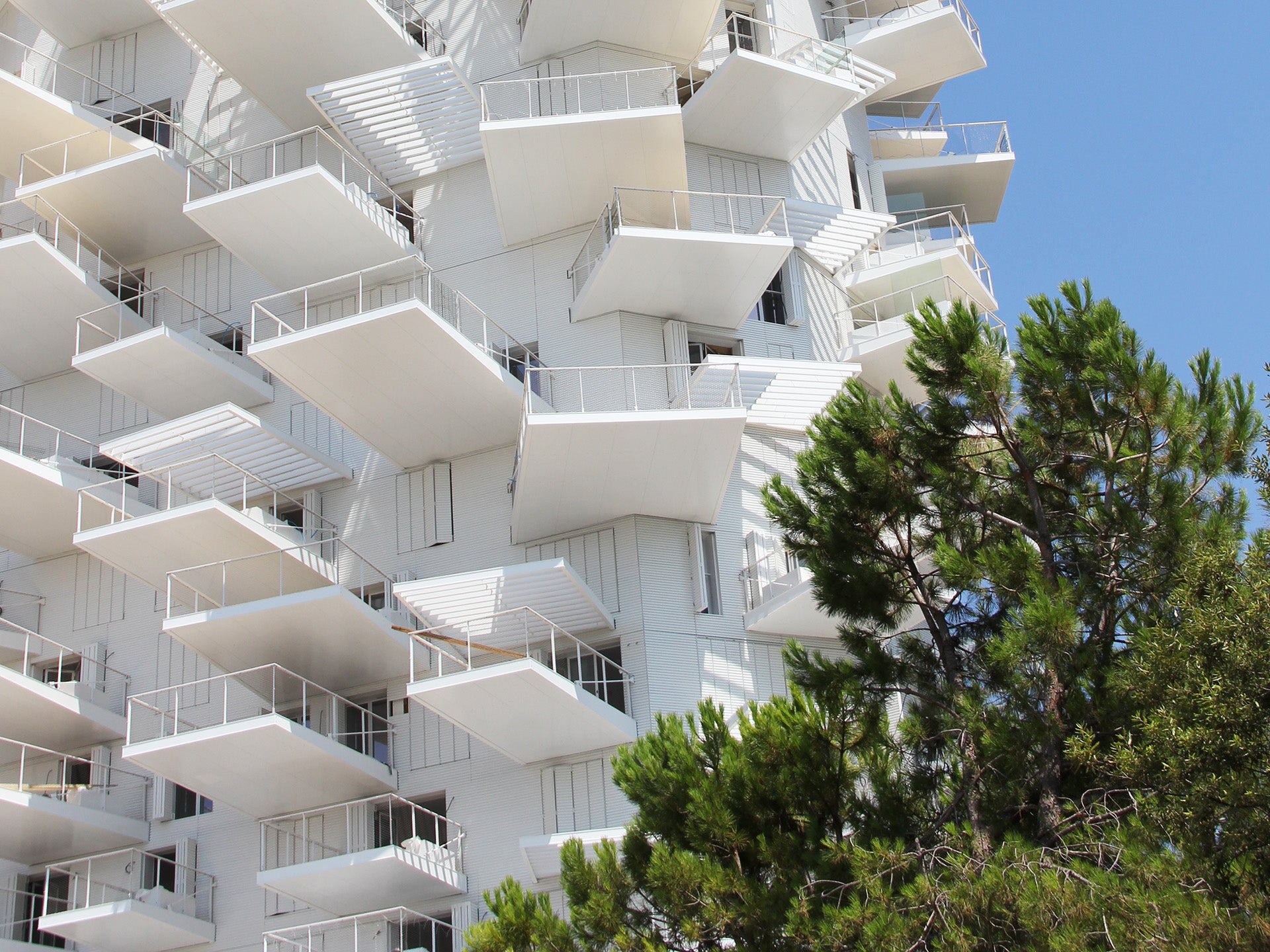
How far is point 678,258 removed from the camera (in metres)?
21.1

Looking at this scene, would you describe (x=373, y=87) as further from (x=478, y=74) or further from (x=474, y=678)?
(x=474, y=678)

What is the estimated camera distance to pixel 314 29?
75.3ft

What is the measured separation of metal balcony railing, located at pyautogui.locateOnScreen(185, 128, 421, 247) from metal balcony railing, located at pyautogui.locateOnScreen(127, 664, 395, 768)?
726 centimetres

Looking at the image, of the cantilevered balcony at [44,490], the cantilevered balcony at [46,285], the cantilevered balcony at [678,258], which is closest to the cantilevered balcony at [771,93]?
the cantilevered balcony at [678,258]

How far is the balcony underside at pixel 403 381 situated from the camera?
1948 centimetres

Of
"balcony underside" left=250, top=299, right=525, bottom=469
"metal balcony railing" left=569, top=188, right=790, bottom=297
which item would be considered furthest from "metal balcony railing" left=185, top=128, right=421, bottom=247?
"balcony underside" left=250, top=299, right=525, bottom=469

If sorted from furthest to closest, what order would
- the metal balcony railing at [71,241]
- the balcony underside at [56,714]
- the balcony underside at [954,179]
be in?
the balcony underside at [954,179] < the metal balcony railing at [71,241] < the balcony underside at [56,714]

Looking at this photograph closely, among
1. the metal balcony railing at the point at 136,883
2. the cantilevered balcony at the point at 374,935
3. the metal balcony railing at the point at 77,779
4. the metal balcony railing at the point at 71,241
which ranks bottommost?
the cantilevered balcony at the point at 374,935

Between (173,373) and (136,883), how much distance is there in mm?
7850

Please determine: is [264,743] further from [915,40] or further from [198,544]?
[915,40]

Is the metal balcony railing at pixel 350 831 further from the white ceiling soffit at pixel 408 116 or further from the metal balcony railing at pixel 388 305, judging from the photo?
the white ceiling soffit at pixel 408 116

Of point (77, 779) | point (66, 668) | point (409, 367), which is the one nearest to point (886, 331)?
point (409, 367)

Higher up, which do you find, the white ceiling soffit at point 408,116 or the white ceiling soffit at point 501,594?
the white ceiling soffit at point 408,116

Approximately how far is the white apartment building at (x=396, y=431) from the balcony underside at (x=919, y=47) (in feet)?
6.28
